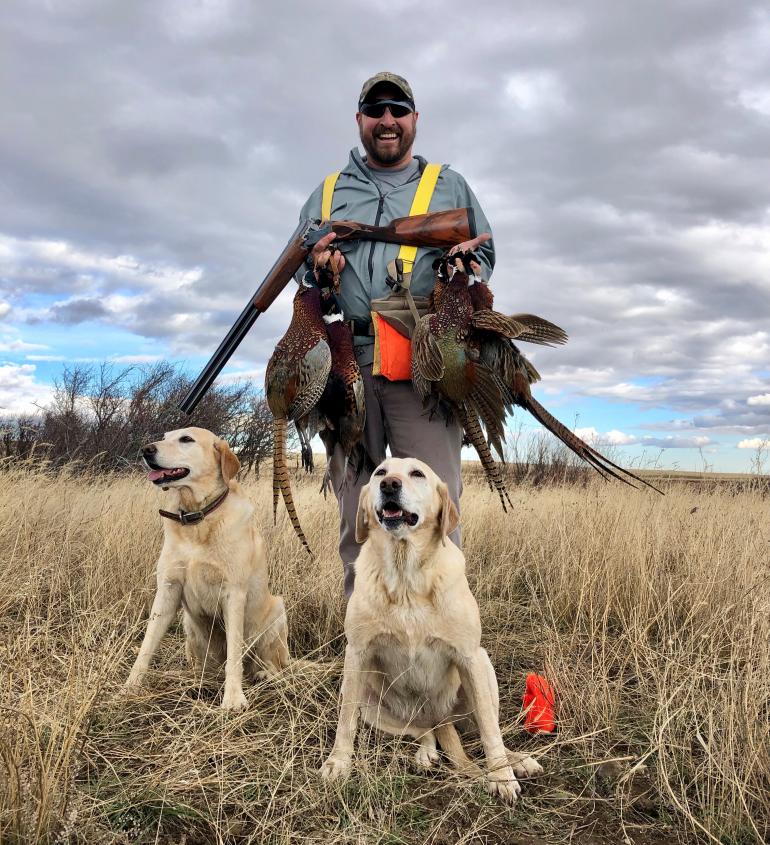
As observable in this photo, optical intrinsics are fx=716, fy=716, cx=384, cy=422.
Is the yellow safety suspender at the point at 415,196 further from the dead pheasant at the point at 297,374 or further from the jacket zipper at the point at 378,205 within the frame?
the dead pheasant at the point at 297,374

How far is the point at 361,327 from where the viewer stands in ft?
13.0

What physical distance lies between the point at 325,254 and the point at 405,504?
62.0 inches

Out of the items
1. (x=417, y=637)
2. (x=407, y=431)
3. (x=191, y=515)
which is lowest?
(x=417, y=637)

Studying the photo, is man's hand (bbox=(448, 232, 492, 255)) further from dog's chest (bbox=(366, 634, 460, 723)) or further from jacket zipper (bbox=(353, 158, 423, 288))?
dog's chest (bbox=(366, 634, 460, 723))

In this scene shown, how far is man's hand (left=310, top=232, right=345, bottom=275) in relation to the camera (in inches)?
152

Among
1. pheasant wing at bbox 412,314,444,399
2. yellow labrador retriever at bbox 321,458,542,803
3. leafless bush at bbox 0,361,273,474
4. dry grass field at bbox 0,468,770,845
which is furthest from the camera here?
leafless bush at bbox 0,361,273,474

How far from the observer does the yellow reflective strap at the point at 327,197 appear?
4.16 metres

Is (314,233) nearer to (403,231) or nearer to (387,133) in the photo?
(403,231)

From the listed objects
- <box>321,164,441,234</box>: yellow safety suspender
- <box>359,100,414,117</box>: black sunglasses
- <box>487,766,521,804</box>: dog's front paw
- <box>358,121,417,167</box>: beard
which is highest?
<box>359,100,414,117</box>: black sunglasses

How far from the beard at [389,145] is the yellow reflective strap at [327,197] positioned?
26cm

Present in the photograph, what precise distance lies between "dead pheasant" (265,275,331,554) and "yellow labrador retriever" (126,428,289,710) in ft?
1.03

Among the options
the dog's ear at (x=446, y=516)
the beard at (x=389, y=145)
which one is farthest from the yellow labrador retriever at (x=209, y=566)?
the beard at (x=389, y=145)

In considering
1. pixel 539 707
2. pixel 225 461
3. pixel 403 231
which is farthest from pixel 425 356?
pixel 539 707

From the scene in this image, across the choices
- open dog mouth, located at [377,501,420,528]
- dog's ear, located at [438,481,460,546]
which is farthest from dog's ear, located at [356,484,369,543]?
dog's ear, located at [438,481,460,546]
